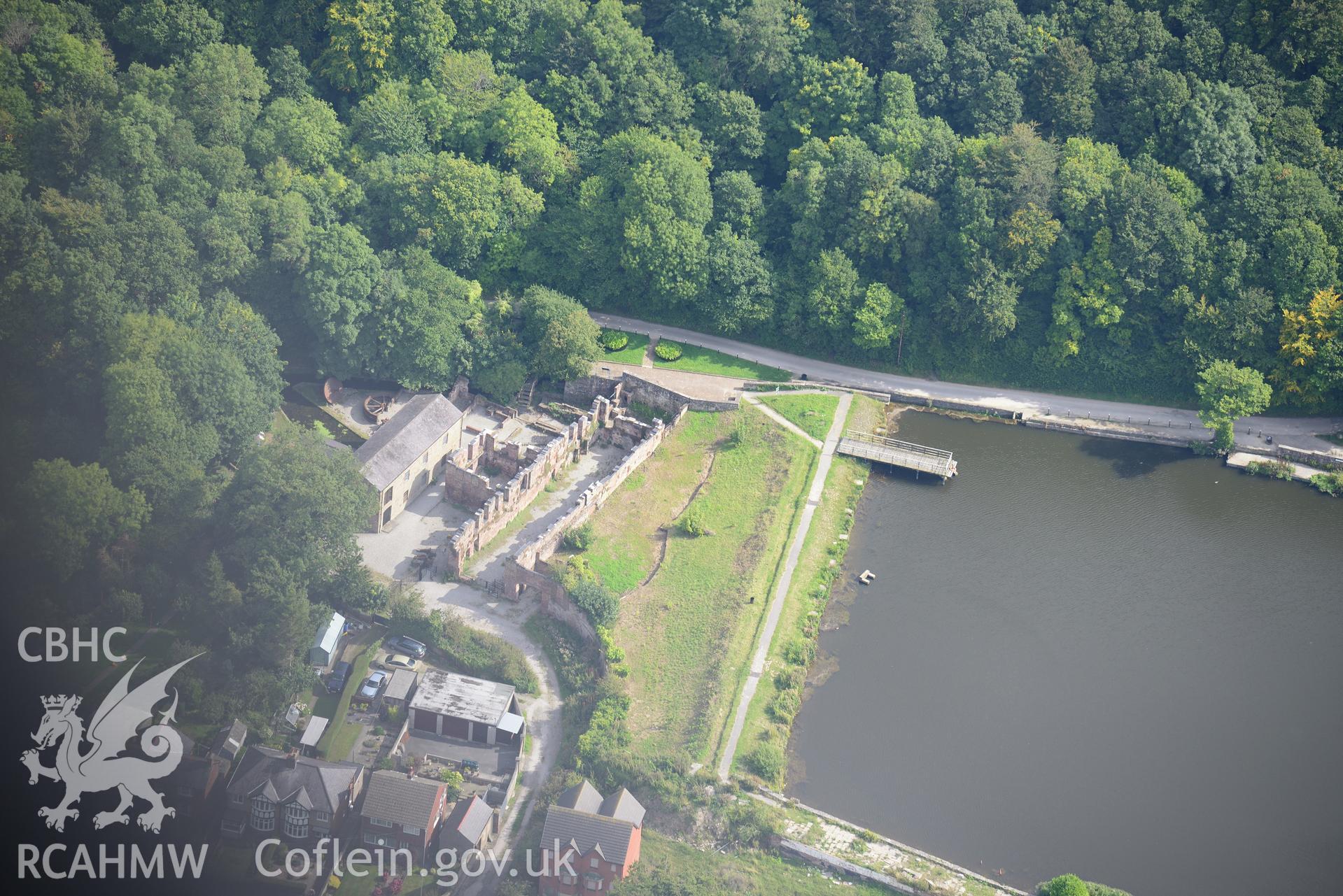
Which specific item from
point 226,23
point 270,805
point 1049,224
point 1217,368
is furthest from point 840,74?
point 270,805

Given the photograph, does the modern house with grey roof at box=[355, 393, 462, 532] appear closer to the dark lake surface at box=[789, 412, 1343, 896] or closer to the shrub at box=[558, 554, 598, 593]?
the shrub at box=[558, 554, 598, 593]

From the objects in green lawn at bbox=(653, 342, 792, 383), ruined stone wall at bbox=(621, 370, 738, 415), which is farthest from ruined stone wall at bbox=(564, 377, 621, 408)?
green lawn at bbox=(653, 342, 792, 383)

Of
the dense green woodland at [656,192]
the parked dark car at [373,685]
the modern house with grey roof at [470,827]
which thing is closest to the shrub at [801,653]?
the modern house with grey roof at [470,827]

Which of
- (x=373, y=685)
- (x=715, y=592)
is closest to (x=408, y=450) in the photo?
(x=373, y=685)

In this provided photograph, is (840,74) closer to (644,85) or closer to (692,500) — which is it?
(644,85)

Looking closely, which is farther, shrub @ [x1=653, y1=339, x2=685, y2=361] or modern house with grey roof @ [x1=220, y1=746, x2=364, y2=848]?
shrub @ [x1=653, y1=339, x2=685, y2=361]

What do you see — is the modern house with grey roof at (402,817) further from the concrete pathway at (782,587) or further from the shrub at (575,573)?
the shrub at (575,573)
